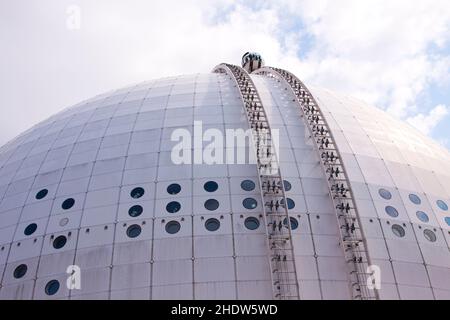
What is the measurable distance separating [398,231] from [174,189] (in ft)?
32.6

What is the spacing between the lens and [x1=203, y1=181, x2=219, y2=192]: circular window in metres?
22.7

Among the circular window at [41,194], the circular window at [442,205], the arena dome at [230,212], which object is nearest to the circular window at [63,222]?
the arena dome at [230,212]

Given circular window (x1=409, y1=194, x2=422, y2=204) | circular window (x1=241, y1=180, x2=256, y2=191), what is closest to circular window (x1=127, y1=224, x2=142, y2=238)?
circular window (x1=241, y1=180, x2=256, y2=191)

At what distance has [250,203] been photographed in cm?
2209

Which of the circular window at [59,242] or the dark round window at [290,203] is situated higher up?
the dark round window at [290,203]

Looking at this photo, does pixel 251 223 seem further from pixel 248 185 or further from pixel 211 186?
pixel 211 186

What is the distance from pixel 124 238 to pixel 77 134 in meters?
9.66

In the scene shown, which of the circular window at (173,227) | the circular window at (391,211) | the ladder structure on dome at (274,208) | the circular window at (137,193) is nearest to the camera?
the ladder structure on dome at (274,208)

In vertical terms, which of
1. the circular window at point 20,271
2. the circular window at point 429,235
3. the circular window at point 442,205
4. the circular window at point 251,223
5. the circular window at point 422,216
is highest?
the circular window at point 442,205

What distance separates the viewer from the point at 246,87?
29.8 metres

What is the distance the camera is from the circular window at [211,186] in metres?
22.7

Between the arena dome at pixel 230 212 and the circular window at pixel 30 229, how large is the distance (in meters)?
0.06

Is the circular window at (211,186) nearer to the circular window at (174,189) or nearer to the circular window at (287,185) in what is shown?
the circular window at (174,189)

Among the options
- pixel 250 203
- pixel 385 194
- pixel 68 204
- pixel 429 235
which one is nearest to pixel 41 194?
pixel 68 204
